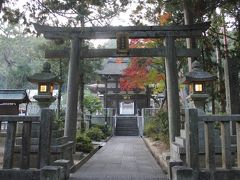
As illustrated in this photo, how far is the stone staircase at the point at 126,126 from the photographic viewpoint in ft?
104

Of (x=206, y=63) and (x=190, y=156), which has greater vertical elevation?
(x=206, y=63)

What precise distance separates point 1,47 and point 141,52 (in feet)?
142

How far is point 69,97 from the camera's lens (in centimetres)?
1141

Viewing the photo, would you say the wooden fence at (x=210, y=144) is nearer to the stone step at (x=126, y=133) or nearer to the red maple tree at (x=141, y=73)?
the red maple tree at (x=141, y=73)

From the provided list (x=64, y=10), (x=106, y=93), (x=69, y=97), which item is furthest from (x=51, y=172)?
(x=106, y=93)

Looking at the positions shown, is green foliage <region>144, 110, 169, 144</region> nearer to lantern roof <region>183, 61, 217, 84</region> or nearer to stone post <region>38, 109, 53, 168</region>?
lantern roof <region>183, 61, 217, 84</region>

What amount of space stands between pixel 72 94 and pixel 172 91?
147 inches

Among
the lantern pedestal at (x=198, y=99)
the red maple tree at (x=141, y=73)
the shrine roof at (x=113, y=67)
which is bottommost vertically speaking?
the lantern pedestal at (x=198, y=99)

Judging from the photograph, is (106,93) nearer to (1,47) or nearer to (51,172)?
(1,47)

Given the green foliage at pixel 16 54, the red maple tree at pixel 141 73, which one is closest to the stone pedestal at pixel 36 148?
the red maple tree at pixel 141 73

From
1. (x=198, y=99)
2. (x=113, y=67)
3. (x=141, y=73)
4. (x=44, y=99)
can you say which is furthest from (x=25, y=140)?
(x=113, y=67)

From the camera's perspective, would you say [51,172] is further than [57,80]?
No

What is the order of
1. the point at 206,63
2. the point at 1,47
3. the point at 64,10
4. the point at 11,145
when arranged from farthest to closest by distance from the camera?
1. the point at 1,47
2. the point at 206,63
3. the point at 64,10
4. the point at 11,145

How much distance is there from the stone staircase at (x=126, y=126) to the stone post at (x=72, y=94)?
20.7m
